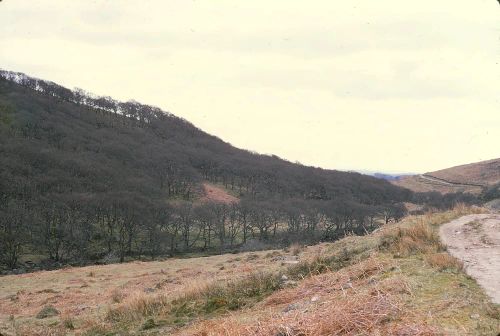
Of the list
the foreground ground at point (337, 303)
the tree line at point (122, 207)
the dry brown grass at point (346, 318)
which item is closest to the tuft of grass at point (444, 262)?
the foreground ground at point (337, 303)

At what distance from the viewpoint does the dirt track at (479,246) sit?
8.50 m

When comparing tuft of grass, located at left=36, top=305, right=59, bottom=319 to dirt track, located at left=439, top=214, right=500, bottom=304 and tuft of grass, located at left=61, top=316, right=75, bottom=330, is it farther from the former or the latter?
dirt track, located at left=439, top=214, right=500, bottom=304

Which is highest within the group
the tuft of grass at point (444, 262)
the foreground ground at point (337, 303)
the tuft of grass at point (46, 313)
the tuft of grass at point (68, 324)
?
the tuft of grass at point (444, 262)

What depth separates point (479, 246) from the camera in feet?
40.2

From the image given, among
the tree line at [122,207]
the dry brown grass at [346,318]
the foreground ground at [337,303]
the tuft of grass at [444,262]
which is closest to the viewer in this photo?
the dry brown grass at [346,318]

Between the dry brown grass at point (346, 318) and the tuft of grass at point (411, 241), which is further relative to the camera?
the tuft of grass at point (411, 241)

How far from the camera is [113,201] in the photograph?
358ft

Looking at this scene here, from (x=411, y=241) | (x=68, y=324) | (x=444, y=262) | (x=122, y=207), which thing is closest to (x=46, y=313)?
(x=68, y=324)

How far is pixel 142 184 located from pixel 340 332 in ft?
491

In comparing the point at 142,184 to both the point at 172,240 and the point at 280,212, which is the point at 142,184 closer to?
the point at 280,212

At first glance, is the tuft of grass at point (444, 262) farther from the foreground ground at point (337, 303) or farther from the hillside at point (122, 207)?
the hillside at point (122, 207)

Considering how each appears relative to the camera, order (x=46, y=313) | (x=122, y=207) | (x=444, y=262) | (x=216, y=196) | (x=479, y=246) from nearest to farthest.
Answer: (x=444, y=262) < (x=479, y=246) < (x=46, y=313) < (x=122, y=207) < (x=216, y=196)

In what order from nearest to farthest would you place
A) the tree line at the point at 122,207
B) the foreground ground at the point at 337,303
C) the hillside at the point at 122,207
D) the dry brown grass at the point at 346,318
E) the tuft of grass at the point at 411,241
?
the dry brown grass at the point at 346,318 < the foreground ground at the point at 337,303 < the tuft of grass at the point at 411,241 < the hillside at the point at 122,207 < the tree line at the point at 122,207

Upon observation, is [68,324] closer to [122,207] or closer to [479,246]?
[479,246]
